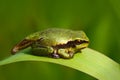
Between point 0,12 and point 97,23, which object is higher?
point 0,12

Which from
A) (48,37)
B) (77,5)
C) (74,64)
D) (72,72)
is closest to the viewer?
(74,64)

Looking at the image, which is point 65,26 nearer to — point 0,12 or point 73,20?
point 73,20

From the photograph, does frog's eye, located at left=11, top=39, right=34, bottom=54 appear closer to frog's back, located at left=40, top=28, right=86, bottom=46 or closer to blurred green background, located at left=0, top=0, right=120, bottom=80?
frog's back, located at left=40, top=28, right=86, bottom=46

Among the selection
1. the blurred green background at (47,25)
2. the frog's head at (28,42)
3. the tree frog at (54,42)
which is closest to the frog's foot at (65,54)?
the tree frog at (54,42)

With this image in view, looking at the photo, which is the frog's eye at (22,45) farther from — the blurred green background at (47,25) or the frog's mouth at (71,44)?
the blurred green background at (47,25)

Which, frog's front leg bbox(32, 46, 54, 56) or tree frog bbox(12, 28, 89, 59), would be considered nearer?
frog's front leg bbox(32, 46, 54, 56)

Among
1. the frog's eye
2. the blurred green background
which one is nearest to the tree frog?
the frog's eye

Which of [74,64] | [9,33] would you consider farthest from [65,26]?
[74,64]
